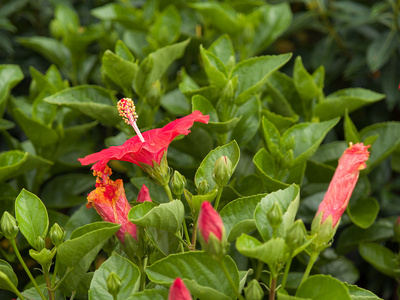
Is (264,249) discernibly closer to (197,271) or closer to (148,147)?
(197,271)

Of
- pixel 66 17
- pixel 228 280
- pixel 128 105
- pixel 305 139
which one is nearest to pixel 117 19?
pixel 66 17

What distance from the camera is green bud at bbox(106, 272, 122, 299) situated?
1.03 m

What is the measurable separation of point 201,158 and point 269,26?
2.27ft

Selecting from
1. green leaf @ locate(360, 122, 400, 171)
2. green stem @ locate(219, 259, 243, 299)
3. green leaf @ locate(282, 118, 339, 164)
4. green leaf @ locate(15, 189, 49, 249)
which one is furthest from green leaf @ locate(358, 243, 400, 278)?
green leaf @ locate(15, 189, 49, 249)

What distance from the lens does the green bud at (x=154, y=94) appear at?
1476 mm

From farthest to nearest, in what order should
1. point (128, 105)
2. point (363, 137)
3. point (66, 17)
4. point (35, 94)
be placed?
point (66, 17) < point (35, 94) < point (363, 137) < point (128, 105)

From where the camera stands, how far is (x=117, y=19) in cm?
192

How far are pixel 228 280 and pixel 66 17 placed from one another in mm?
1522

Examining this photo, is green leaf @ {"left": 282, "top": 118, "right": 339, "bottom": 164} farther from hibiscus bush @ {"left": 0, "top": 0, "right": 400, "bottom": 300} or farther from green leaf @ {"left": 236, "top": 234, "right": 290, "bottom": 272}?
green leaf @ {"left": 236, "top": 234, "right": 290, "bottom": 272}

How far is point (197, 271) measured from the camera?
103 centimetres

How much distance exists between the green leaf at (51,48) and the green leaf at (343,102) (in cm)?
101

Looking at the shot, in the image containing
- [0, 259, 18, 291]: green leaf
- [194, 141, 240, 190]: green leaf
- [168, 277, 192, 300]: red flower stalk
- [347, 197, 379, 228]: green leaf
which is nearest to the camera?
[168, 277, 192, 300]: red flower stalk

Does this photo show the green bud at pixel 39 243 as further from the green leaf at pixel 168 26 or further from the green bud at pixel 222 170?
the green leaf at pixel 168 26

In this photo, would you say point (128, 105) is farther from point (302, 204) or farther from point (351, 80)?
point (351, 80)
